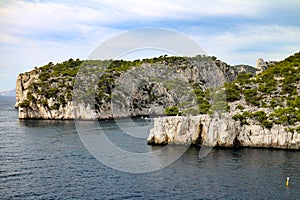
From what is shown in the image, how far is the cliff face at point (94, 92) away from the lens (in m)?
151

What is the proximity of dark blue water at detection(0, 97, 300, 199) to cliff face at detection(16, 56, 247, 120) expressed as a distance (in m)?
72.2

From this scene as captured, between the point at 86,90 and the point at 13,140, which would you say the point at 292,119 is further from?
the point at 86,90

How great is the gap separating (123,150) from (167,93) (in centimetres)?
11674

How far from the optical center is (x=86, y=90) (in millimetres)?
161625

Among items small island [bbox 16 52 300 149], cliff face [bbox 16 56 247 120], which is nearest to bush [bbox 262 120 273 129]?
small island [bbox 16 52 300 149]

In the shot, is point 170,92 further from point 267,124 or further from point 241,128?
point 267,124

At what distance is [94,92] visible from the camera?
162 m

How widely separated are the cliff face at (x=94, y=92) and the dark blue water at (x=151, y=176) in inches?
2843

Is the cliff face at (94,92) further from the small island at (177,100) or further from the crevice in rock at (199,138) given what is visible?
the crevice in rock at (199,138)

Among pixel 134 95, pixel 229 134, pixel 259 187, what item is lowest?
pixel 259 187

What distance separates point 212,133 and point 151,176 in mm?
30441

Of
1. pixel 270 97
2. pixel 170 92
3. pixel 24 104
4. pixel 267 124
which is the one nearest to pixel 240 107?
pixel 270 97

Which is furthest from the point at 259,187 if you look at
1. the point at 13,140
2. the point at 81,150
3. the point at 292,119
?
the point at 13,140

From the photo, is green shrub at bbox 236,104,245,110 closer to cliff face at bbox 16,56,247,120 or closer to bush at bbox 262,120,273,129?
bush at bbox 262,120,273,129
